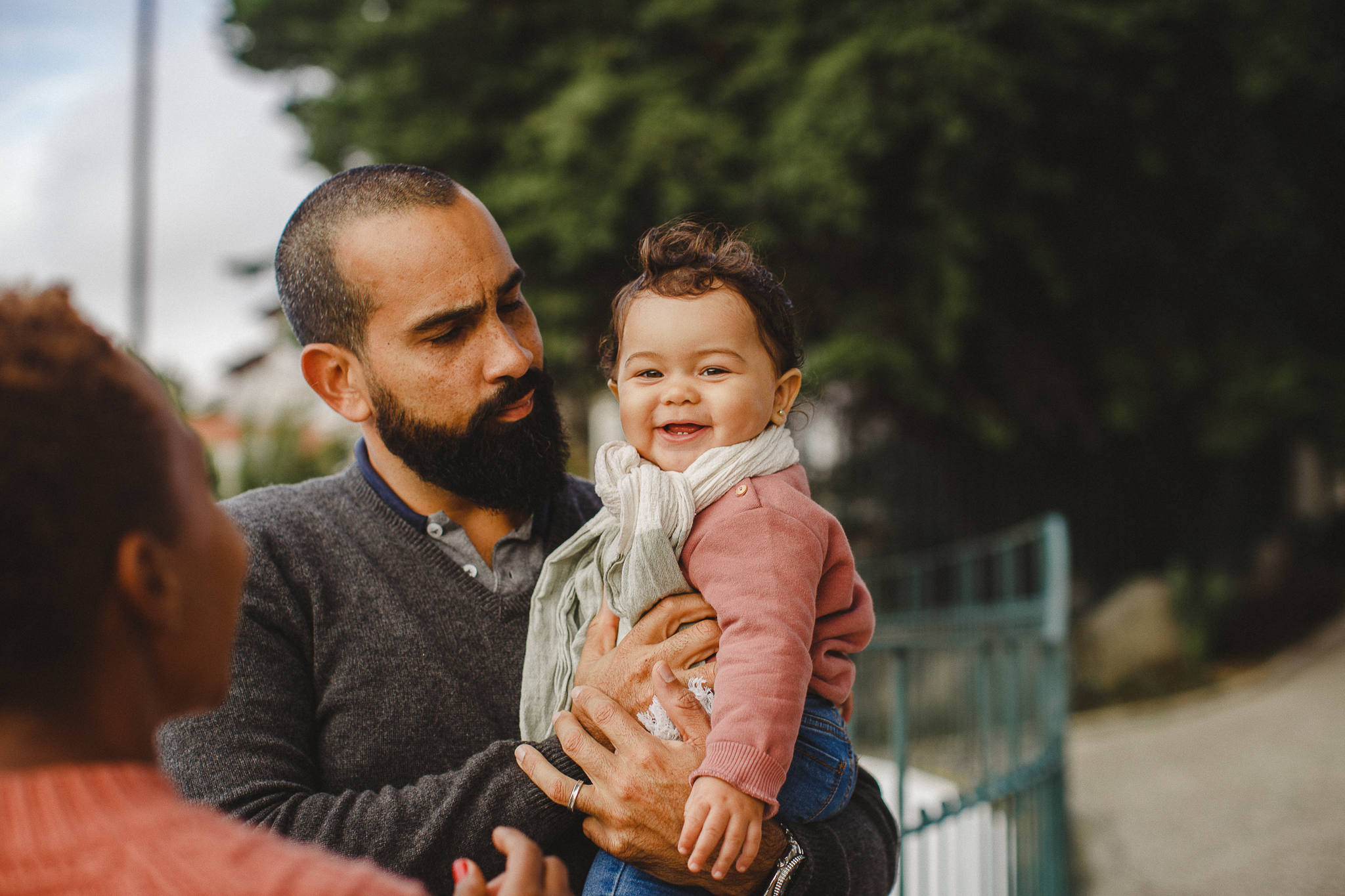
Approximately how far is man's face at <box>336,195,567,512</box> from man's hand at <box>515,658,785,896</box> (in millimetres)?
500

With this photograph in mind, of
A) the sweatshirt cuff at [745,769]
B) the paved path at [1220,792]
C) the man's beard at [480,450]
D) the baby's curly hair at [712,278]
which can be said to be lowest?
the paved path at [1220,792]

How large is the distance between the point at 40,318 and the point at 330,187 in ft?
3.95

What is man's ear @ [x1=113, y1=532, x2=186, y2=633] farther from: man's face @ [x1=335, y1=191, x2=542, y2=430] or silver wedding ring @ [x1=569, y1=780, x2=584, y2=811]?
man's face @ [x1=335, y1=191, x2=542, y2=430]

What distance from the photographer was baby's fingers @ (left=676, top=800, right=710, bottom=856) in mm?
1482

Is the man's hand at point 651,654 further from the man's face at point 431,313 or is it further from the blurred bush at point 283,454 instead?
the blurred bush at point 283,454

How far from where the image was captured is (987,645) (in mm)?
3467

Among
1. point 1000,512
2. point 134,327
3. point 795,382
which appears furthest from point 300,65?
point 795,382

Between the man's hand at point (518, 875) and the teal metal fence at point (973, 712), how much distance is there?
4.58 ft

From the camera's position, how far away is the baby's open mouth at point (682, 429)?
192cm

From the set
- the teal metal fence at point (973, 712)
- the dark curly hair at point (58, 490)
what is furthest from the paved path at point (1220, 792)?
the dark curly hair at point (58, 490)

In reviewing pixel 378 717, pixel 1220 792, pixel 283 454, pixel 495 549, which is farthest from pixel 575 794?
pixel 1220 792

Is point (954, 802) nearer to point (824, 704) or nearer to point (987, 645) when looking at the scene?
point (987, 645)

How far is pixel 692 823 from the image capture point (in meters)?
1.48

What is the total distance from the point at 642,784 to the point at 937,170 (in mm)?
7107
